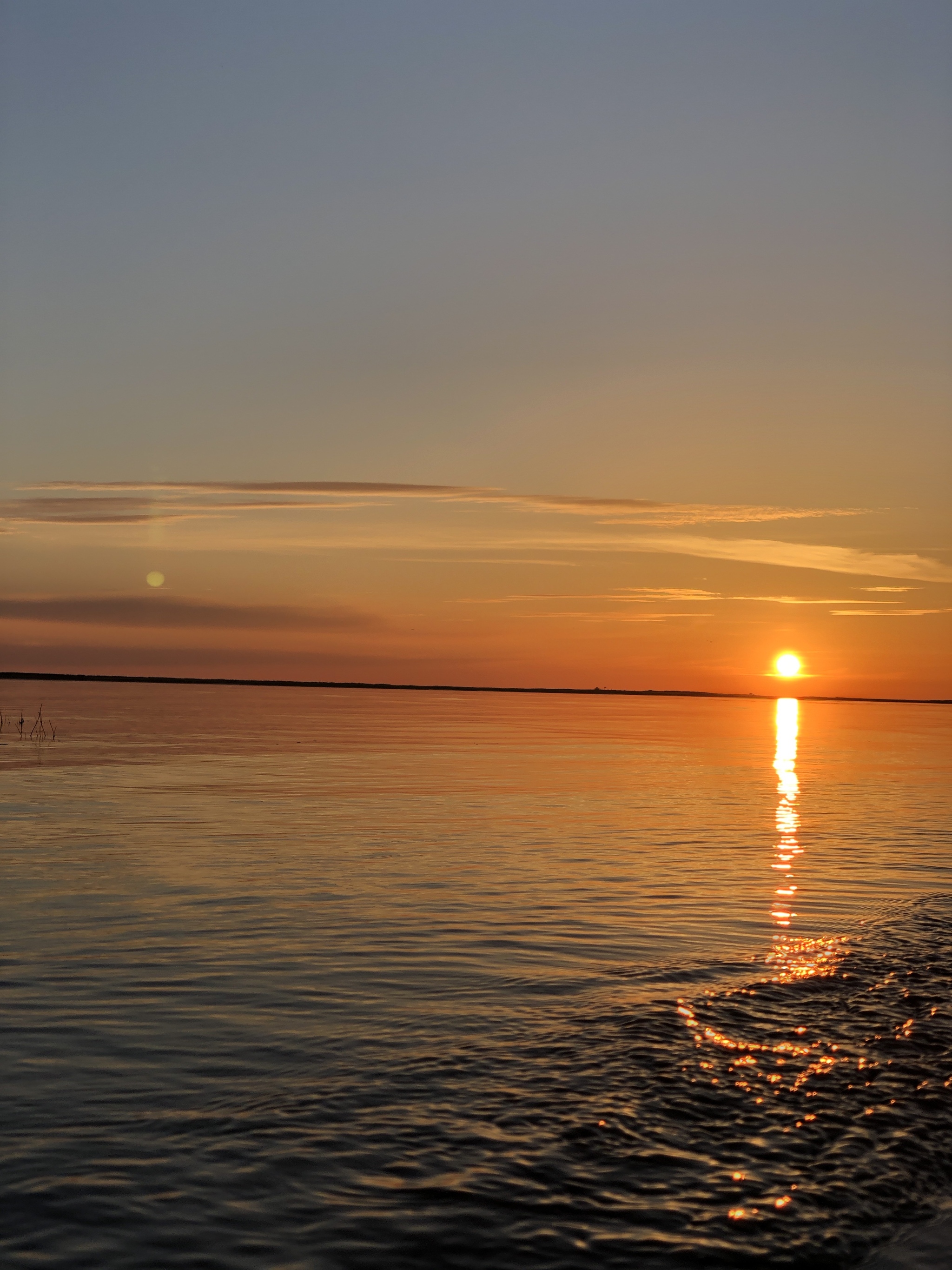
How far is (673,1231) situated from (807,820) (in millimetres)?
32801

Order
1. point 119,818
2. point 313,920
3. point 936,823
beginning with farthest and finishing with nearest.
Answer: point 936,823, point 119,818, point 313,920

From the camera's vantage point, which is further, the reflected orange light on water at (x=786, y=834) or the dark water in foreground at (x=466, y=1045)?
the reflected orange light on water at (x=786, y=834)

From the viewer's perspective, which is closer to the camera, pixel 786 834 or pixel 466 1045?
pixel 466 1045

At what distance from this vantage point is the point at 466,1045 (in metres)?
13.6

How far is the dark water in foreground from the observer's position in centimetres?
905

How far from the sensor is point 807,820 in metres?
39.8

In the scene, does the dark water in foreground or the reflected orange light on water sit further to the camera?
the reflected orange light on water

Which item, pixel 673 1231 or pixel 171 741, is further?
pixel 171 741

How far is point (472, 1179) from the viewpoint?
385 inches

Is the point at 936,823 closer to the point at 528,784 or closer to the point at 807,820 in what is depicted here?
the point at 807,820

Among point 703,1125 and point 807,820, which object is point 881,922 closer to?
point 703,1125

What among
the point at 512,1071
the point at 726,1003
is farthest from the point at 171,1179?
the point at 726,1003

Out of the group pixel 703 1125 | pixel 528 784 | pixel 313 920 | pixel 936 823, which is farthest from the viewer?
pixel 528 784

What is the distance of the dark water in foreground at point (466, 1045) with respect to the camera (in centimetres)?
905
